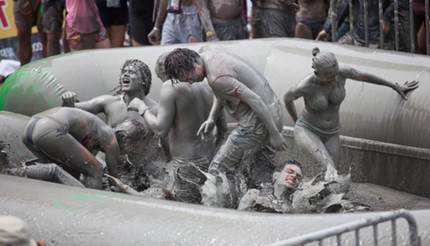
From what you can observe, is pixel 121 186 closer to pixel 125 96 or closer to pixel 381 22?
pixel 125 96

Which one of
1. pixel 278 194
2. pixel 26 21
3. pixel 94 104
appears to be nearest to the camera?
pixel 278 194

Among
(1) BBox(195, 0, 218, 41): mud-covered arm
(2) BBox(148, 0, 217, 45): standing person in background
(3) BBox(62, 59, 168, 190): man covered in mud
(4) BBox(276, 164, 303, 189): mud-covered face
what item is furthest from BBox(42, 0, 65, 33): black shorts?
(4) BBox(276, 164, 303, 189): mud-covered face

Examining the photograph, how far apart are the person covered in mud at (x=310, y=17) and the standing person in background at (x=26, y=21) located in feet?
10.6

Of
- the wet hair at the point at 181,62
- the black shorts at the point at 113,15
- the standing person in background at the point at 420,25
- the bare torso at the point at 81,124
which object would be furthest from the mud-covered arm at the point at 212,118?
the black shorts at the point at 113,15

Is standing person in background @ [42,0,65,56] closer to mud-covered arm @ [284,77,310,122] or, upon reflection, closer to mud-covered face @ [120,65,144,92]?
mud-covered face @ [120,65,144,92]

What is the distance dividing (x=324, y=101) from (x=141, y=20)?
4.49 m

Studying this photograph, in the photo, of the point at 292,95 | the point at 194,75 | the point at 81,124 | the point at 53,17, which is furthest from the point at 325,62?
the point at 53,17

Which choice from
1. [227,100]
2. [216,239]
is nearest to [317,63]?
[227,100]

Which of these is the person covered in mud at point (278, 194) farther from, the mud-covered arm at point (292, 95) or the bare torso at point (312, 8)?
the bare torso at point (312, 8)

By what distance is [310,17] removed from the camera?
13789 millimetres

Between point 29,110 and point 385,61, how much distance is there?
127 inches

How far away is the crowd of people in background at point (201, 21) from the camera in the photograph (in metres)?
12.9

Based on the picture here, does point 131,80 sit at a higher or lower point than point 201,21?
higher

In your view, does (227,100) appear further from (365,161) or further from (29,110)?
(29,110)
